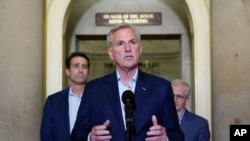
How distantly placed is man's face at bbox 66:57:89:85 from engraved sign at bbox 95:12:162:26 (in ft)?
7.90

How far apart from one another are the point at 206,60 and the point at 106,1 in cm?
184

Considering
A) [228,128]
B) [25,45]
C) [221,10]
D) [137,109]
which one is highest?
[221,10]

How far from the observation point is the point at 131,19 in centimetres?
683

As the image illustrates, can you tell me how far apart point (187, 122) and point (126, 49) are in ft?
5.26

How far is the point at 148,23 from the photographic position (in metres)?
6.80

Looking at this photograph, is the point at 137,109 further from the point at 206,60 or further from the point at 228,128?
the point at 206,60

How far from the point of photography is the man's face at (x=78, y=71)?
4.36 metres

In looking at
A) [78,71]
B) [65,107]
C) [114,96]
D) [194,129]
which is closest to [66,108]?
[65,107]

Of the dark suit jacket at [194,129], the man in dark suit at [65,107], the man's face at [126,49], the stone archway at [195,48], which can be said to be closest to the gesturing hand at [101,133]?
the man's face at [126,49]

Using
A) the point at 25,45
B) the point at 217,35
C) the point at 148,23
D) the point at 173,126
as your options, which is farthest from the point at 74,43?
the point at 173,126

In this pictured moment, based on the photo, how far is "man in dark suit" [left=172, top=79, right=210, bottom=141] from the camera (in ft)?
13.0

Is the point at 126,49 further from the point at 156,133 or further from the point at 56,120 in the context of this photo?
the point at 56,120

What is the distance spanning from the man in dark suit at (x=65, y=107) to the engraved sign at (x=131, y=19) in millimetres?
2380

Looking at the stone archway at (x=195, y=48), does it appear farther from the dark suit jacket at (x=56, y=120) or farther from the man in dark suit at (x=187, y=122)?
the man in dark suit at (x=187, y=122)
